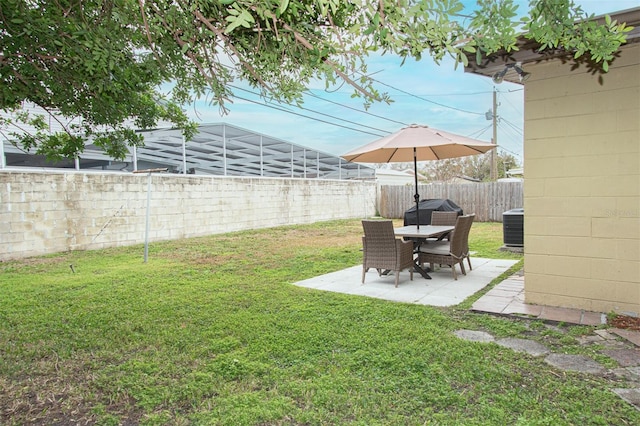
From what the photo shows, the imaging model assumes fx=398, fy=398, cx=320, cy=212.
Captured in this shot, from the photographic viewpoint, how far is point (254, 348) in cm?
332

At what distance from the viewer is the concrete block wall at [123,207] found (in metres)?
8.02

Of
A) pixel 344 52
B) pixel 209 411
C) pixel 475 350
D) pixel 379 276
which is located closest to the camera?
pixel 344 52

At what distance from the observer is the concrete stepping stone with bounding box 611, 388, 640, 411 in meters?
2.37

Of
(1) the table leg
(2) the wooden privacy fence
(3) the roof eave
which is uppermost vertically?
(3) the roof eave

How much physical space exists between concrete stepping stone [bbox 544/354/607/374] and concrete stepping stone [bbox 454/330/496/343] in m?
0.49

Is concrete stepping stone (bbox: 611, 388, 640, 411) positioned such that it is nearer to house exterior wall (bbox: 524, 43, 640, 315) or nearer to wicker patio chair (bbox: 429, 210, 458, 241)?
house exterior wall (bbox: 524, 43, 640, 315)

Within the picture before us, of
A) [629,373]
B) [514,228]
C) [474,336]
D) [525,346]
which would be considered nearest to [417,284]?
[474,336]

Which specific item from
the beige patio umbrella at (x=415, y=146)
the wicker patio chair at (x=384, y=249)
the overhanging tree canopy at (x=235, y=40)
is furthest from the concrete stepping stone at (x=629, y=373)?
the beige patio umbrella at (x=415, y=146)

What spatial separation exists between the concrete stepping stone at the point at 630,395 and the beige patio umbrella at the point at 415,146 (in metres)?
3.59

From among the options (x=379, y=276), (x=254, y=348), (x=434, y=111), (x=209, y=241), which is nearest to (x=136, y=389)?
(x=254, y=348)

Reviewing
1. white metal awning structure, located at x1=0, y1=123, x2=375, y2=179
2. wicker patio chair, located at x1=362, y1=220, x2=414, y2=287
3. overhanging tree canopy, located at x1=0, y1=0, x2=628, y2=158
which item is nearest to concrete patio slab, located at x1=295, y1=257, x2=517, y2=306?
wicker patio chair, located at x1=362, y1=220, x2=414, y2=287

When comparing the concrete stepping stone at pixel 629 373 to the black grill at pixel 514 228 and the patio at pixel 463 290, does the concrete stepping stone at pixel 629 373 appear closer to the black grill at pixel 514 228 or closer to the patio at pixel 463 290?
the patio at pixel 463 290

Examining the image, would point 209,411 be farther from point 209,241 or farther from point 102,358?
point 209,241

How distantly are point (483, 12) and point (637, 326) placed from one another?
349 cm
